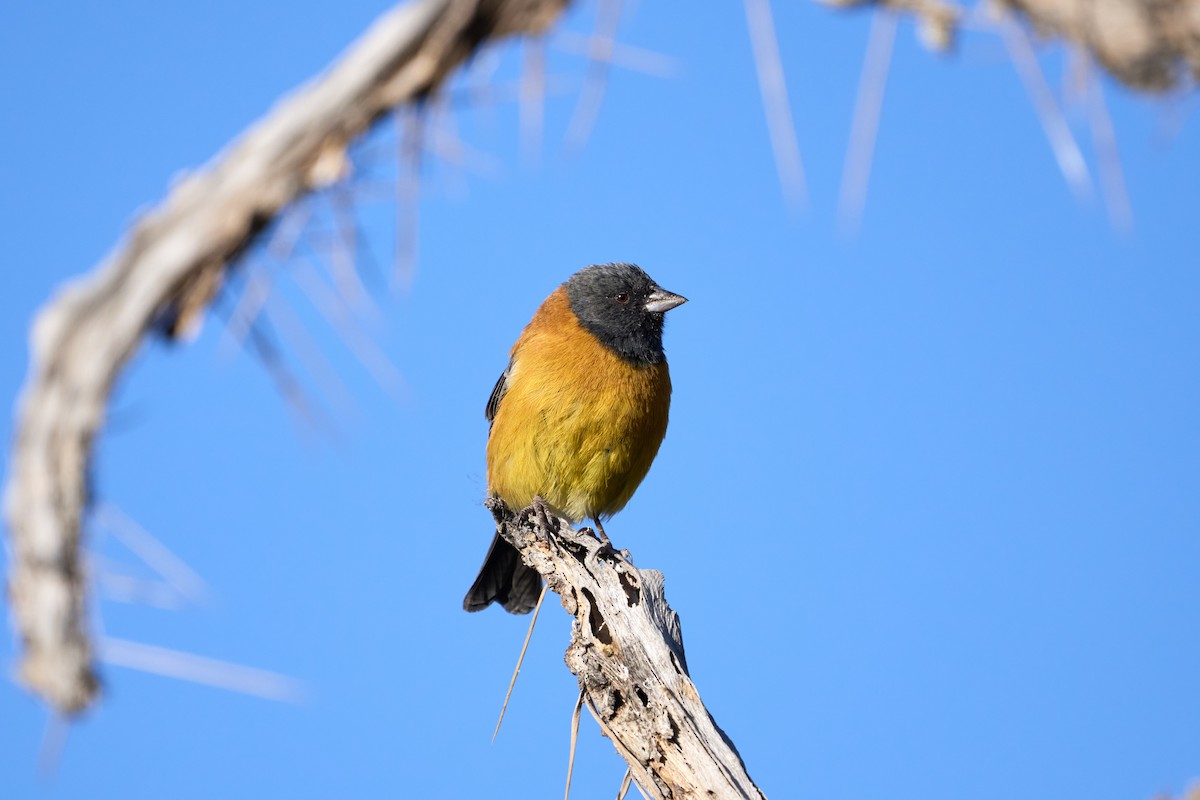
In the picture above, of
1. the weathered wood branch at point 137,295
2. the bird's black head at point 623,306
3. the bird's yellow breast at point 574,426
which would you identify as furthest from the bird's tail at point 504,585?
the weathered wood branch at point 137,295

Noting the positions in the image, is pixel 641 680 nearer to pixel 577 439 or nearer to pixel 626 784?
pixel 626 784

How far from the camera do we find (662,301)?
7.13m

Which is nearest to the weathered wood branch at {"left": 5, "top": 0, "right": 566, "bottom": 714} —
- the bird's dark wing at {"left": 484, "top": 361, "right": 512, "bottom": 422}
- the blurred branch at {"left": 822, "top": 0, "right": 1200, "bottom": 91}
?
the blurred branch at {"left": 822, "top": 0, "right": 1200, "bottom": 91}

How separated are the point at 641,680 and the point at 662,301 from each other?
137 inches

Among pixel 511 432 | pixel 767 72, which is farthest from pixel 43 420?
pixel 511 432

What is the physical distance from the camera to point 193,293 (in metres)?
1.62

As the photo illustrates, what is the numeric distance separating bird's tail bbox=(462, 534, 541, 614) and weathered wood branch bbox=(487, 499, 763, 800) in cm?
195

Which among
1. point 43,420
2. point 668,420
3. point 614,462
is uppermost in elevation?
point 668,420

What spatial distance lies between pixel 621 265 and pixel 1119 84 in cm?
526

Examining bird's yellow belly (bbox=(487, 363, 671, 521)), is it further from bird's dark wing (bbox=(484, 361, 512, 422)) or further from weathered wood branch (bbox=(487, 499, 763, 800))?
weathered wood branch (bbox=(487, 499, 763, 800))

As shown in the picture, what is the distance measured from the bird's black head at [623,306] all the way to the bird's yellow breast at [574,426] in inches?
5.0

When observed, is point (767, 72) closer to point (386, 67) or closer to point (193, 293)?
point (386, 67)

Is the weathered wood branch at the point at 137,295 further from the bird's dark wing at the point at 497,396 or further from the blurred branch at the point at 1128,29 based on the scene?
the bird's dark wing at the point at 497,396

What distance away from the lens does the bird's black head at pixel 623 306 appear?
6781 millimetres
